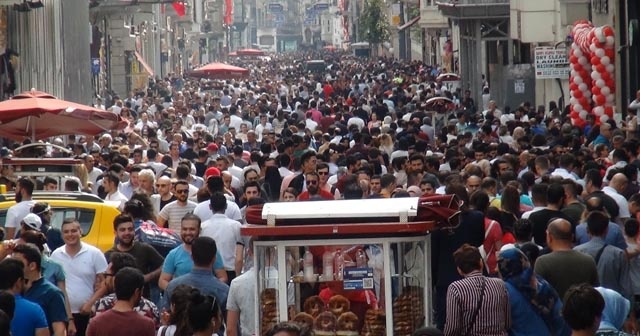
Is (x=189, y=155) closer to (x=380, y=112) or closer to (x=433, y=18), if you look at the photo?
(x=380, y=112)

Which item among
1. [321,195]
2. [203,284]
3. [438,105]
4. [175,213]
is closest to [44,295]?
[203,284]

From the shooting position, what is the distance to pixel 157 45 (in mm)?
84938

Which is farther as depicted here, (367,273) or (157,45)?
(157,45)

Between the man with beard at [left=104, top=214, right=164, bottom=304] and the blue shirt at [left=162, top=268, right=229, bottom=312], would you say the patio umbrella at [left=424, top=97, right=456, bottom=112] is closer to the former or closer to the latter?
the man with beard at [left=104, top=214, right=164, bottom=304]

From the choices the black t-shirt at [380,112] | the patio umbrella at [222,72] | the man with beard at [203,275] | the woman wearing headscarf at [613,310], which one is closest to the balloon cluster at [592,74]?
the black t-shirt at [380,112]

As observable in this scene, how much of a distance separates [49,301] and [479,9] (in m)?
35.7

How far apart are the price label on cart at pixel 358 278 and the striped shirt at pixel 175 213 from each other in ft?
18.6

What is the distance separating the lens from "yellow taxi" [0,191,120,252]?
14.9m

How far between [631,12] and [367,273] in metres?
23.4

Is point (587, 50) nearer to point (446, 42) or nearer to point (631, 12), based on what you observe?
point (631, 12)

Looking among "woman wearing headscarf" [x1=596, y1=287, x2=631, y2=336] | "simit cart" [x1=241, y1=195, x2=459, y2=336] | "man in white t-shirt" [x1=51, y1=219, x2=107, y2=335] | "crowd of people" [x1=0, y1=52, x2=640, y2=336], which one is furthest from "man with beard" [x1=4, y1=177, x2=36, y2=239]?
"woman wearing headscarf" [x1=596, y1=287, x2=631, y2=336]

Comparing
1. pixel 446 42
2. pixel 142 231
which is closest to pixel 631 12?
pixel 142 231

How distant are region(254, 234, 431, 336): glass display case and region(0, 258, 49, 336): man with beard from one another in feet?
4.59

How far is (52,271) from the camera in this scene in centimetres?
1120
